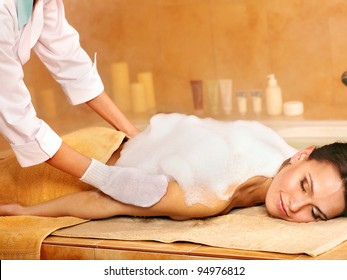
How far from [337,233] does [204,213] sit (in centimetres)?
39

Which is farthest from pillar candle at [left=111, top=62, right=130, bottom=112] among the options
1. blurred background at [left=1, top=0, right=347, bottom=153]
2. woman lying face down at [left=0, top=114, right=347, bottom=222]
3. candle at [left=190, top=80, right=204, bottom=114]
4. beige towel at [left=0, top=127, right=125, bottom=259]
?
woman lying face down at [left=0, top=114, right=347, bottom=222]

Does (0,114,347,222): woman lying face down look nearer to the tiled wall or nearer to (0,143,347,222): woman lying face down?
(0,143,347,222): woman lying face down

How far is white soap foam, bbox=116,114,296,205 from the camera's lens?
93.1 inches

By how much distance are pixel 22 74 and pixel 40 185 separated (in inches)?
18.3

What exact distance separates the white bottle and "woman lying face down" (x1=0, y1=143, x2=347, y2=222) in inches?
54.6

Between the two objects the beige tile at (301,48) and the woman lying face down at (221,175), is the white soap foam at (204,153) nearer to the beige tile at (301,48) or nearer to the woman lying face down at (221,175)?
the woman lying face down at (221,175)

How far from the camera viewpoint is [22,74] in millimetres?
2254

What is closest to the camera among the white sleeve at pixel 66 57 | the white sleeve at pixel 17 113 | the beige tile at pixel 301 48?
the white sleeve at pixel 17 113

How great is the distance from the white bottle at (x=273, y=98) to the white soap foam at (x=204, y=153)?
3.92 ft

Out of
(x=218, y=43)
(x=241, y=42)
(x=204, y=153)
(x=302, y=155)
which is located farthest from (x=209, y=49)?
(x=302, y=155)

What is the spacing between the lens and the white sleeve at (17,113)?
220cm

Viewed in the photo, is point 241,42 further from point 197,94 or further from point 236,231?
point 236,231

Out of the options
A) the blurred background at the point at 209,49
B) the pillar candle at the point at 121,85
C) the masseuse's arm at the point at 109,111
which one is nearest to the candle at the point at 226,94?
the blurred background at the point at 209,49

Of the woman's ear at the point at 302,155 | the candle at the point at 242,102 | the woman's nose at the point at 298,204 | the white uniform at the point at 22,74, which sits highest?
the white uniform at the point at 22,74
